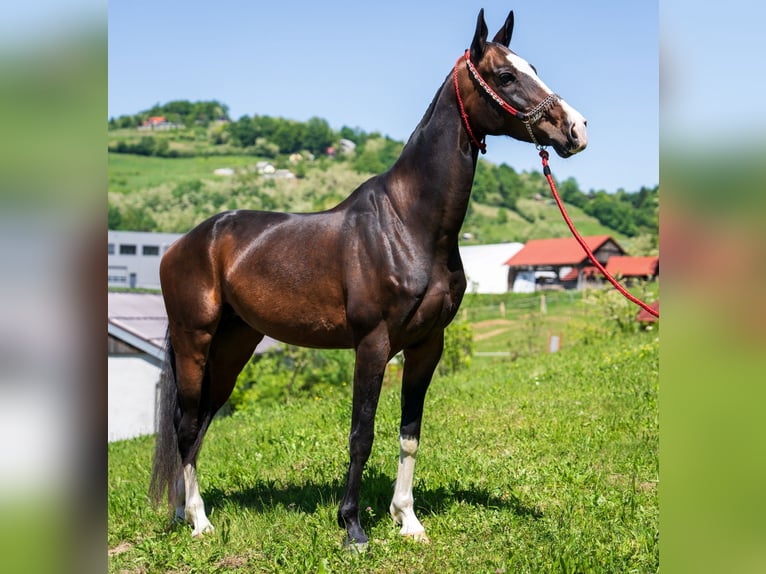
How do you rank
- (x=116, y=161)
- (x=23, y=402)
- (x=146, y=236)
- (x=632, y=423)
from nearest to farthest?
(x=23, y=402) < (x=632, y=423) < (x=146, y=236) < (x=116, y=161)

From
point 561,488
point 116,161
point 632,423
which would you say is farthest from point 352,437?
point 116,161

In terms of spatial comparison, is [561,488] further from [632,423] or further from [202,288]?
[202,288]

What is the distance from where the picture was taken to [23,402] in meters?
1.16

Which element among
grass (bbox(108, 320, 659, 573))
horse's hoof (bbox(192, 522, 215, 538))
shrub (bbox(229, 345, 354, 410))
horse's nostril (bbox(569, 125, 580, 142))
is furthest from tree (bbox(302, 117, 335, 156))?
horse's nostril (bbox(569, 125, 580, 142))

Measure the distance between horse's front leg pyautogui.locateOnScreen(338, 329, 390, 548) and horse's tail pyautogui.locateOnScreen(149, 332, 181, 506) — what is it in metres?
1.54

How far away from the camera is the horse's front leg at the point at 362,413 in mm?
4324

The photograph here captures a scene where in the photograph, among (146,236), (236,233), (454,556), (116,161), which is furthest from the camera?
(116,161)

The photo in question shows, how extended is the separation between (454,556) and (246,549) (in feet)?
4.63

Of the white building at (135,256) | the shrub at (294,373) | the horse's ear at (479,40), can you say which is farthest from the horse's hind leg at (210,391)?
the white building at (135,256)

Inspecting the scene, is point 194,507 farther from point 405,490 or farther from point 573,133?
point 573,133

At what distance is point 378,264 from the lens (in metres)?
4.36

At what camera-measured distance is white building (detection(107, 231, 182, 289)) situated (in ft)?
249

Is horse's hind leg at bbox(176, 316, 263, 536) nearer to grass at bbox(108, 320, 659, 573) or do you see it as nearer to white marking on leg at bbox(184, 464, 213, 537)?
white marking on leg at bbox(184, 464, 213, 537)

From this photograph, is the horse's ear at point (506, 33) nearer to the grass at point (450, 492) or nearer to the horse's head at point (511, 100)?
the horse's head at point (511, 100)
